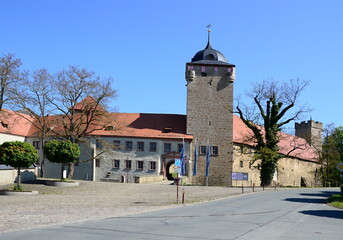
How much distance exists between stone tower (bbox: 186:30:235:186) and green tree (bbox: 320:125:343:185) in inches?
878

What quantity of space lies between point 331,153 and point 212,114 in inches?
964

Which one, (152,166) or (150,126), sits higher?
(150,126)

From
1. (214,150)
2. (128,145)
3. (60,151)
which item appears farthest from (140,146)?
(60,151)

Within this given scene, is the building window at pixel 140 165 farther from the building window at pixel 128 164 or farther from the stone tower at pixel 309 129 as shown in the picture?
the stone tower at pixel 309 129

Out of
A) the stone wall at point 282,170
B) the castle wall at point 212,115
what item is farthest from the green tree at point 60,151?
the castle wall at point 212,115

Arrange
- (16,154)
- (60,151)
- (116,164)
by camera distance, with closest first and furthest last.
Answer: (16,154), (60,151), (116,164)

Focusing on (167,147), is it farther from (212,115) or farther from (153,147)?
(212,115)

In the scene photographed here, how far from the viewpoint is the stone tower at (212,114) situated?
162ft

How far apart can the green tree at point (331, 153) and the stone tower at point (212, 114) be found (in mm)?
22310

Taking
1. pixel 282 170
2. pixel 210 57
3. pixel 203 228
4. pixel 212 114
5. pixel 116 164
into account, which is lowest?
pixel 203 228

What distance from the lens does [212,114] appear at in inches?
1992

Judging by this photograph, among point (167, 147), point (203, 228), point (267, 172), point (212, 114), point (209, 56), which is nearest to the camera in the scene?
point (203, 228)

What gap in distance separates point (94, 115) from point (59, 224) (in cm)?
3183

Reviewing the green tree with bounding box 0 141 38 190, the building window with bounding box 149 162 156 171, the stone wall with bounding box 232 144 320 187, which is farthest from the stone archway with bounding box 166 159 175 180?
the green tree with bounding box 0 141 38 190
